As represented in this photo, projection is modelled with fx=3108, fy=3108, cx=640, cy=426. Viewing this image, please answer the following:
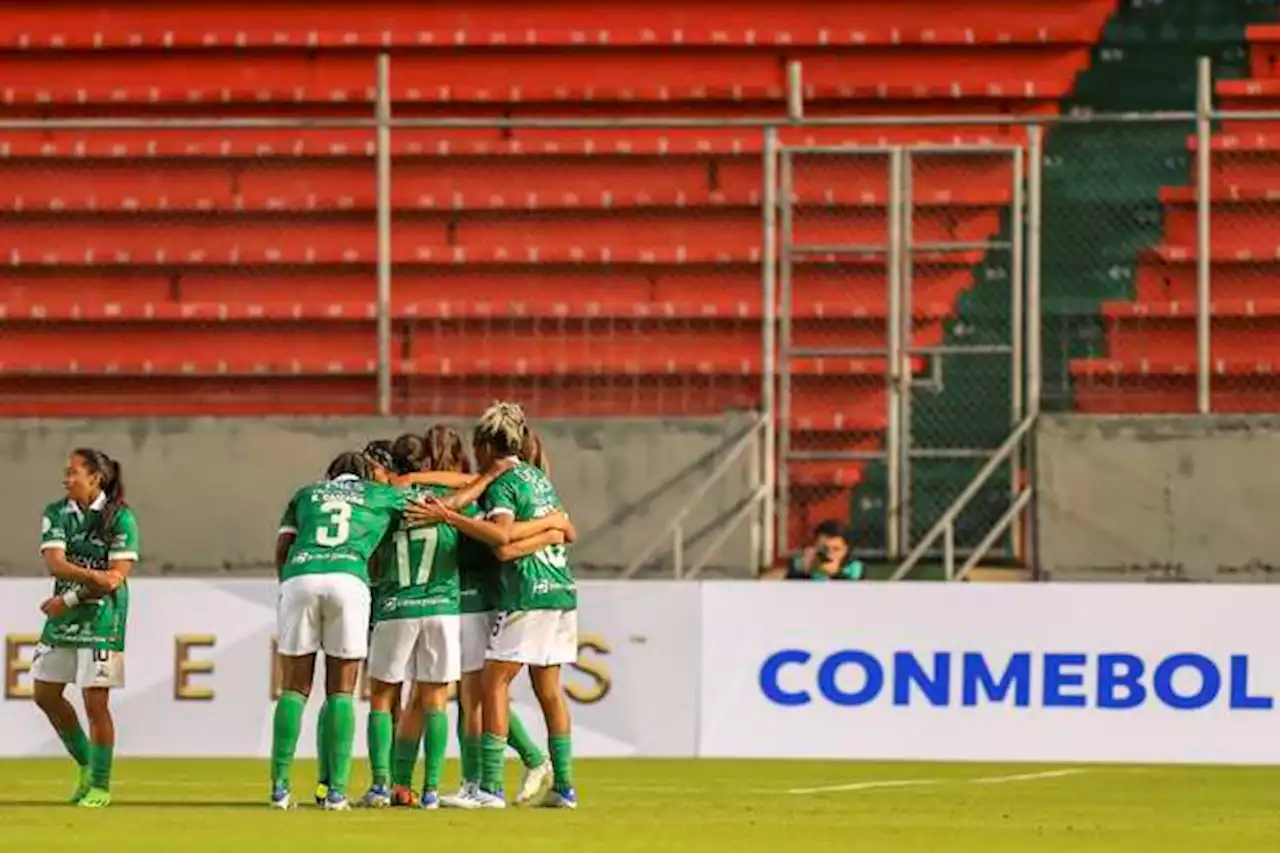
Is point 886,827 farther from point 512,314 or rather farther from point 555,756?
point 512,314

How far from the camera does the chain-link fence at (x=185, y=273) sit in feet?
66.1

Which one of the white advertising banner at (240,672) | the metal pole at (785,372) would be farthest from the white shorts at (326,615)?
the metal pole at (785,372)

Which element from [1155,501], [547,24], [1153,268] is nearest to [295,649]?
[1155,501]

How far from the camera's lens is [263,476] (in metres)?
19.1

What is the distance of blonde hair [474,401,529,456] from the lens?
12.4 meters

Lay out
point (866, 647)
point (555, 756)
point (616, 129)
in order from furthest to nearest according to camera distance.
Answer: point (616, 129) → point (866, 647) → point (555, 756)

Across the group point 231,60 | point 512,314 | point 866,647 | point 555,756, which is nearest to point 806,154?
point 512,314

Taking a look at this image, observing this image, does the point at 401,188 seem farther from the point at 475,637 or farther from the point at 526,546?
the point at 526,546

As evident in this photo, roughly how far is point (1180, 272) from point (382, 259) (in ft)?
16.6

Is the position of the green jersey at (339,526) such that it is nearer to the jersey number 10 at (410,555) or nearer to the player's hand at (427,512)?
the player's hand at (427,512)

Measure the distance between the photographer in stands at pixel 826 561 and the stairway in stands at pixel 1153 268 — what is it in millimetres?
1729

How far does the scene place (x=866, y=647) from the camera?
17.5 metres

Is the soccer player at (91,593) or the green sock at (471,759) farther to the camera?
the soccer player at (91,593)

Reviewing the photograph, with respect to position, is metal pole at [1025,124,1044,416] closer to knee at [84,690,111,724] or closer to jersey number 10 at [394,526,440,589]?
jersey number 10 at [394,526,440,589]
